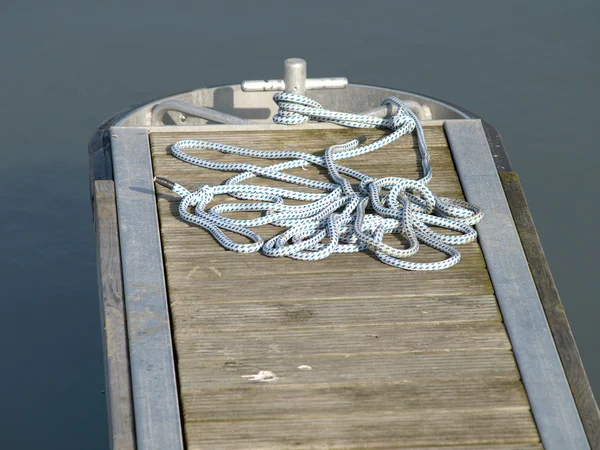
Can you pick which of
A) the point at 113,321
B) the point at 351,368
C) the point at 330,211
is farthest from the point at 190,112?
the point at 351,368

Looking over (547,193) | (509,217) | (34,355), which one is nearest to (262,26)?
(547,193)

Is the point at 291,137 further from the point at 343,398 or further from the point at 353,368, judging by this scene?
the point at 343,398

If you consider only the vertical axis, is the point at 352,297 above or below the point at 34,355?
above

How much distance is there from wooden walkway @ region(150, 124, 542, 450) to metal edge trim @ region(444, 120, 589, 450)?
0.12 feet

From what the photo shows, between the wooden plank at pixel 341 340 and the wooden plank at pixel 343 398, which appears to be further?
the wooden plank at pixel 341 340

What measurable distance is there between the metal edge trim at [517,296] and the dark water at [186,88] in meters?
1.88

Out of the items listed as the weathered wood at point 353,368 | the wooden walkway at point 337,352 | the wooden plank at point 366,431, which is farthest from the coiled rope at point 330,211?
the wooden plank at point 366,431

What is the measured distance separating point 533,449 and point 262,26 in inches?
228

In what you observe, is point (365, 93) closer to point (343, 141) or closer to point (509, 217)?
point (343, 141)

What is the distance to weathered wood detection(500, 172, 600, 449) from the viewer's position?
2814mm

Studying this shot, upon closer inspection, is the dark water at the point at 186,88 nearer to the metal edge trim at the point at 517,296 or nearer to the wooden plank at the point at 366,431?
the metal edge trim at the point at 517,296

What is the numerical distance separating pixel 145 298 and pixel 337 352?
0.64 m

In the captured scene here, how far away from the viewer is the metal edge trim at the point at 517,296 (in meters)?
2.78

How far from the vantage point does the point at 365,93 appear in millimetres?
4977
